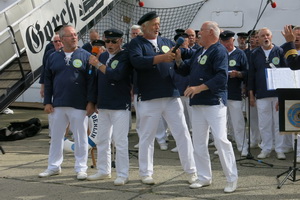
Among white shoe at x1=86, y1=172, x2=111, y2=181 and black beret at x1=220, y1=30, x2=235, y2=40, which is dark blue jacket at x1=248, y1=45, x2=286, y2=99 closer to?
black beret at x1=220, y1=30, x2=235, y2=40

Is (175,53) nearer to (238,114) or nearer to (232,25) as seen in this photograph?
(238,114)

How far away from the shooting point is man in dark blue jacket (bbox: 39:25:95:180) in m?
6.21

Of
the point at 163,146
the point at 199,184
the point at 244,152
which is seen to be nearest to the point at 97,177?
the point at 199,184

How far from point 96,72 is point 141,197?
176 centimetres

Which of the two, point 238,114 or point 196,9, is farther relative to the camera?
point 196,9

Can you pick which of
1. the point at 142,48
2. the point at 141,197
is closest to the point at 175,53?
the point at 142,48

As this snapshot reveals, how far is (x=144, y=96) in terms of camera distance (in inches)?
229

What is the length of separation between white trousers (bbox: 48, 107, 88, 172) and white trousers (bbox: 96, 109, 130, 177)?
286 mm

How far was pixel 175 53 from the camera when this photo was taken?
5516 mm

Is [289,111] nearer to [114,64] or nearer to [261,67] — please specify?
[261,67]

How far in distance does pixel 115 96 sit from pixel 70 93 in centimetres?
67

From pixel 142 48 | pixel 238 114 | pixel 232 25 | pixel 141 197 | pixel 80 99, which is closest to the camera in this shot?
pixel 141 197

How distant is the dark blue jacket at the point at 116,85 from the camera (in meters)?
5.79

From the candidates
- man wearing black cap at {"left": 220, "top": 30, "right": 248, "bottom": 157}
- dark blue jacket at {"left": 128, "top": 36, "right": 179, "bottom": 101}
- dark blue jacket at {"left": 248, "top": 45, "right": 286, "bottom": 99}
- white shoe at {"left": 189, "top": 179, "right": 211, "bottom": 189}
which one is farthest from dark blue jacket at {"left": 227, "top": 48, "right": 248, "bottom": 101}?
white shoe at {"left": 189, "top": 179, "right": 211, "bottom": 189}
